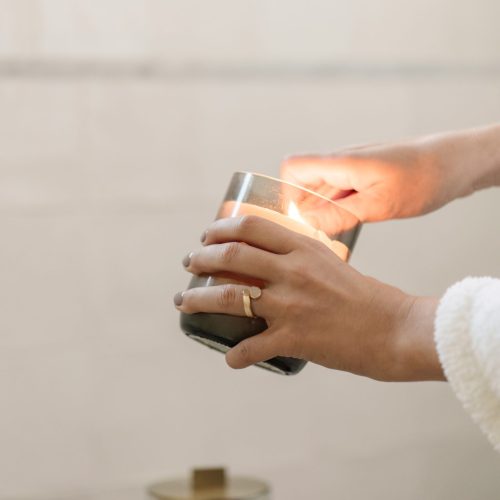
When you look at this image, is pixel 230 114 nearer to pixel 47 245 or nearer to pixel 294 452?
pixel 47 245

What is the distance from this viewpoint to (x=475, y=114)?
1595mm

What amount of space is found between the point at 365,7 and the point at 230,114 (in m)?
0.31

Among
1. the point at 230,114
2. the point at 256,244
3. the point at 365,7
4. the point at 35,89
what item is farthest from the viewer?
the point at 365,7

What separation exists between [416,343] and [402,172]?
288 mm

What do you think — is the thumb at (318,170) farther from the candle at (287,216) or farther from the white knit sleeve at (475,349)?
the white knit sleeve at (475,349)

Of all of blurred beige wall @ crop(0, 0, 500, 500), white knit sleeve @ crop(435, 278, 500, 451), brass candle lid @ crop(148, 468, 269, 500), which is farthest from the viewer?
blurred beige wall @ crop(0, 0, 500, 500)

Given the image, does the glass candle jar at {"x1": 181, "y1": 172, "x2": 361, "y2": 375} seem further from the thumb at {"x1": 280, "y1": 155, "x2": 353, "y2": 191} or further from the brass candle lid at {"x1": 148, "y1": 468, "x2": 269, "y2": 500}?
the brass candle lid at {"x1": 148, "y1": 468, "x2": 269, "y2": 500}

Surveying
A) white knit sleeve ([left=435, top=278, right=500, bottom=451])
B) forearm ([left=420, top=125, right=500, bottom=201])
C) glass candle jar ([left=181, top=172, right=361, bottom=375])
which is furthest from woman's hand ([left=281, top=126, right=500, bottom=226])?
white knit sleeve ([left=435, top=278, right=500, bottom=451])

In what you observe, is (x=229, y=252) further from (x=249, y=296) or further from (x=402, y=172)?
(x=402, y=172)

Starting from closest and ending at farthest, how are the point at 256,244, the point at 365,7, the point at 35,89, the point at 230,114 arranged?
the point at 256,244
the point at 35,89
the point at 230,114
the point at 365,7

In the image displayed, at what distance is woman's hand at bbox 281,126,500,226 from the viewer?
0.91 m

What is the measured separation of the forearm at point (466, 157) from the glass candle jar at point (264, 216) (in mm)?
248

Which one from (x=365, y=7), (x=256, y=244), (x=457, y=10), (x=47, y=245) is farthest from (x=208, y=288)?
(x=457, y=10)

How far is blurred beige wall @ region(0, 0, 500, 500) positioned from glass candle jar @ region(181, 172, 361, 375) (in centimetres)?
57
